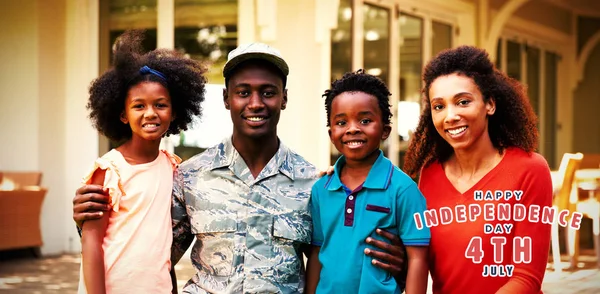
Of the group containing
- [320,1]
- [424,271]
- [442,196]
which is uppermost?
[320,1]

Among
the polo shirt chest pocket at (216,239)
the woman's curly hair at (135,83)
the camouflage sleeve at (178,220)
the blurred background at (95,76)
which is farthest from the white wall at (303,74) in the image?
the polo shirt chest pocket at (216,239)

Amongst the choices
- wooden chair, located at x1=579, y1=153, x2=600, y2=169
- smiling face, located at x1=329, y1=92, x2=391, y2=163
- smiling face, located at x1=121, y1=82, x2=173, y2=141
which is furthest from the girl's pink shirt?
wooden chair, located at x1=579, y1=153, x2=600, y2=169

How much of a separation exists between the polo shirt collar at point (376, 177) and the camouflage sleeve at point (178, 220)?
1.52 ft

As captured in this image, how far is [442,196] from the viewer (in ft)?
7.45

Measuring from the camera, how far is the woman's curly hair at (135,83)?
2508 mm

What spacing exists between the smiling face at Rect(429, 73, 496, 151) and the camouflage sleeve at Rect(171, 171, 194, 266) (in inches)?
32.0

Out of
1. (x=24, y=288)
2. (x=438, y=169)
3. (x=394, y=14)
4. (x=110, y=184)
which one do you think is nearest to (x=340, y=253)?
(x=438, y=169)

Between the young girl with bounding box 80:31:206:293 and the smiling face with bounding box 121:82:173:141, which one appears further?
the smiling face with bounding box 121:82:173:141

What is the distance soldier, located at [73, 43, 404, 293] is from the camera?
2279 millimetres

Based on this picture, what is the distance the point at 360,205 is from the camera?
7.28 feet

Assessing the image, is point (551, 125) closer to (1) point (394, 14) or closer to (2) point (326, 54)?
(1) point (394, 14)

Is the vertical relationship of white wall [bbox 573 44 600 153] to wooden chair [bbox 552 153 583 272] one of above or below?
above

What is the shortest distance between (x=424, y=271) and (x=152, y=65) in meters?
1.10

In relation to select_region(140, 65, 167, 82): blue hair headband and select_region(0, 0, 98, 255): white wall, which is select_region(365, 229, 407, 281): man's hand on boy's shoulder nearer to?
select_region(140, 65, 167, 82): blue hair headband
